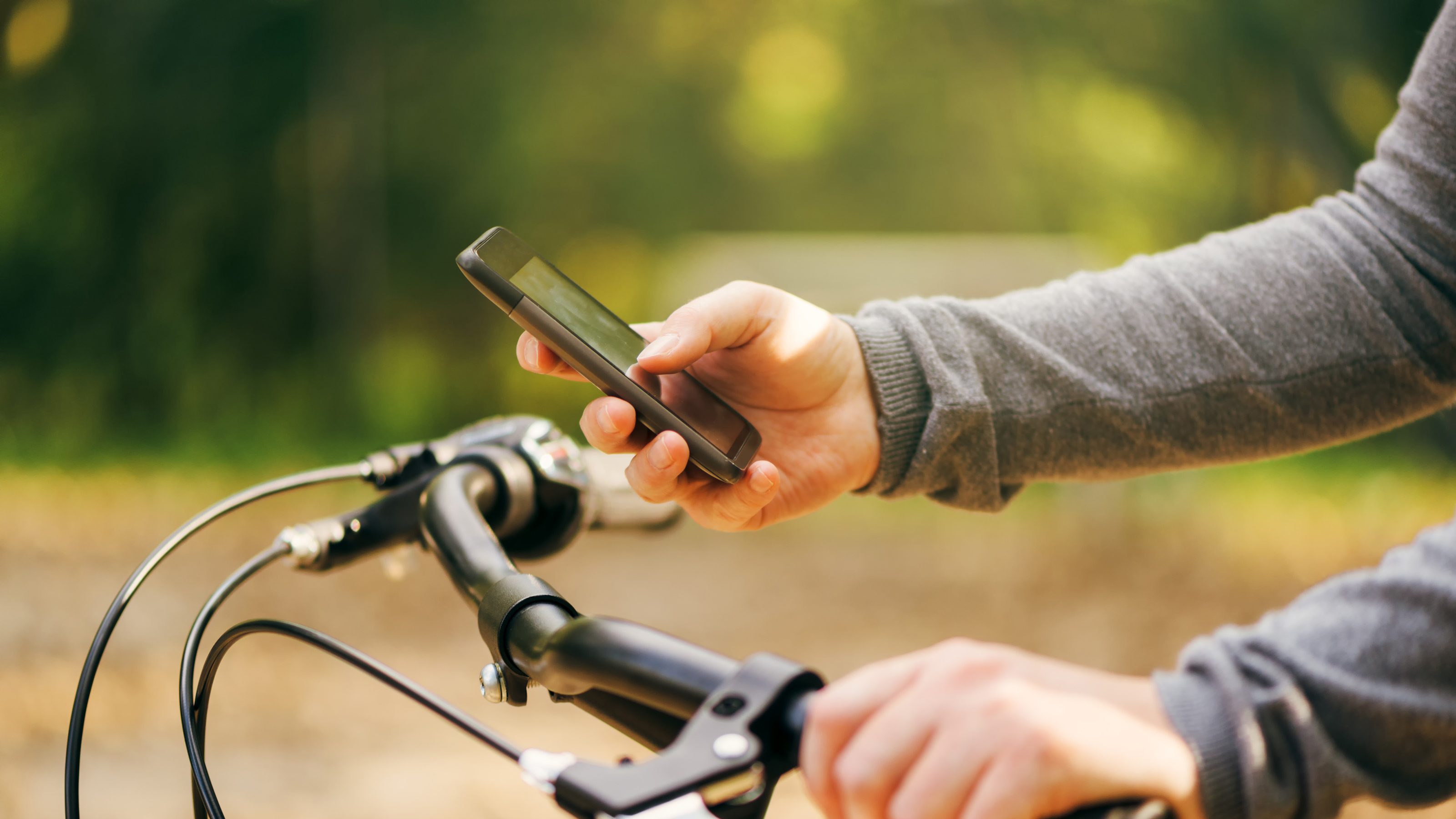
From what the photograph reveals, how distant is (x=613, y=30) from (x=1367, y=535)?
12.7 ft

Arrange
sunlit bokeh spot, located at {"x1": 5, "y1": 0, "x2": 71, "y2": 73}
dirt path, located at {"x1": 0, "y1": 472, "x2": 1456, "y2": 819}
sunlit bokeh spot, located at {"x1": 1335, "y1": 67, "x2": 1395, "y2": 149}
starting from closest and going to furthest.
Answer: dirt path, located at {"x1": 0, "y1": 472, "x2": 1456, "y2": 819}, sunlit bokeh spot, located at {"x1": 1335, "y1": 67, "x2": 1395, "y2": 149}, sunlit bokeh spot, located at {"x1": 5, "y1": 0, "x2": 71, "y2": 73}

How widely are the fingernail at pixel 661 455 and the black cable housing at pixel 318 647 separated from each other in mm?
234

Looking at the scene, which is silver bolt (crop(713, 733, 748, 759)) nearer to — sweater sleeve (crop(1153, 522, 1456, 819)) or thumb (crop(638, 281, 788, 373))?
sweater sleeve (crop(1153, 522, 1456, 819))

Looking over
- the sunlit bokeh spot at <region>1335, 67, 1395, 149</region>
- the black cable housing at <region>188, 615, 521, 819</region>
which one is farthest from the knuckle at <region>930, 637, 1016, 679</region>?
the sunlit bokeh spot at <region>1335, 67, 1395, 149</region>

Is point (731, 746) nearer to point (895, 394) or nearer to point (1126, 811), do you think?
point (1126, 811)

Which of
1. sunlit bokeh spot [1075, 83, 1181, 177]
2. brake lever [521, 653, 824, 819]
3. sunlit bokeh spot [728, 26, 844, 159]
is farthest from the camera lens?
sunlit bokeh spot [728, 26, 844, 159]

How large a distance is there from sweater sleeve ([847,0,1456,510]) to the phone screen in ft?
0.52

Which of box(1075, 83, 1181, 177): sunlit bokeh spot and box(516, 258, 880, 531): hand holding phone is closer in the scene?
box(516, 258, 880, 531): hand holding phone

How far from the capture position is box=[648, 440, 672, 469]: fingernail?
2.52ft

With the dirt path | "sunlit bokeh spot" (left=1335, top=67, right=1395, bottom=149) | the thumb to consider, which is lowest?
the dirt path

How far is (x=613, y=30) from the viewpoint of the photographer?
4.93 metres

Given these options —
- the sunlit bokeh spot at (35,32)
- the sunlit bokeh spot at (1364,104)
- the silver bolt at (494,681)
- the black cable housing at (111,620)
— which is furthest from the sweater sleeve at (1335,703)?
the sunlit bokeh spot at (35,32)

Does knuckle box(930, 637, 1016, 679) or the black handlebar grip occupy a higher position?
knuckle box(930, 637, 1016, 679)

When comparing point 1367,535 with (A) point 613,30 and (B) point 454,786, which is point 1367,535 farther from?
(A) point 613,30
